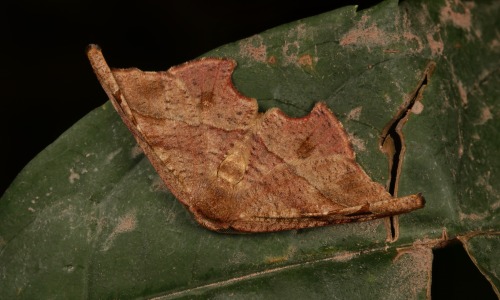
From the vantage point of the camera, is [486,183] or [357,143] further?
[357,143]

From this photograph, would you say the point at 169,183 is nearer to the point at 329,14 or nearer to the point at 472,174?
the point at 329,14

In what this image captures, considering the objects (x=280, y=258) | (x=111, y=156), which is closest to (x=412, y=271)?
(x=280, y=258)

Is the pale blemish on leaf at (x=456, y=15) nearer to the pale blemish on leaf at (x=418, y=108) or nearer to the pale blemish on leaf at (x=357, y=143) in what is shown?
the pale blemish on leaf at (x=418, y=108)

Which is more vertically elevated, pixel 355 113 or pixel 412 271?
pixel 355 113

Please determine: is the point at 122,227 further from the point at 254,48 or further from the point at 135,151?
the point at 254,48

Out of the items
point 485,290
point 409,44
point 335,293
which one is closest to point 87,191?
point 335,293

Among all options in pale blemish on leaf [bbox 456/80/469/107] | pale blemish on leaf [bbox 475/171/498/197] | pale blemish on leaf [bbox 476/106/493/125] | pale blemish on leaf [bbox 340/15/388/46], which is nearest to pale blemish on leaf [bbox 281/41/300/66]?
pale blemish on leaf [bbox 340/15/388/46]

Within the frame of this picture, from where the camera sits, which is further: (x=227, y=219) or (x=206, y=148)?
(x=206, y=148)
